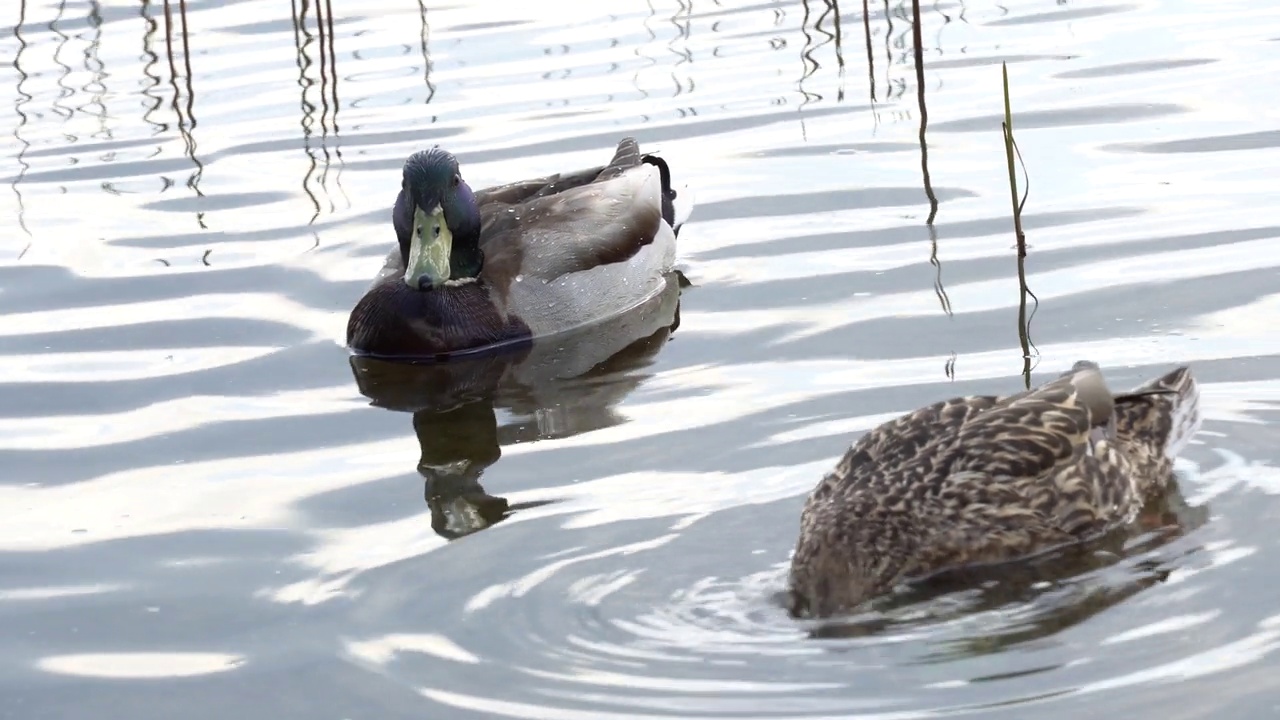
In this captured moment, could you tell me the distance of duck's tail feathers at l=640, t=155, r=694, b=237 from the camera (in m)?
11.5

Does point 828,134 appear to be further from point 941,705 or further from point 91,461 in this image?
point 941,705

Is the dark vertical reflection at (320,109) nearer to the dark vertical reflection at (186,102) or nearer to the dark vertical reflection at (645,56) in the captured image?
the dark vertical reflection at (186,102)

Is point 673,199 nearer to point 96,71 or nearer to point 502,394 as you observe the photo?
point 502,394

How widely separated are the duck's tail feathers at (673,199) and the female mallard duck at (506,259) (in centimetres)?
10

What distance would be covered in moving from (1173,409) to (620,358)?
3.08 meters

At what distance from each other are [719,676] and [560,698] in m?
0.42

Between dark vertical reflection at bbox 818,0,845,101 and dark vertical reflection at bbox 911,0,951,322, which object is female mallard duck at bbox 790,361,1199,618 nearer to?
dark vertical reflection at bbox 911,0,951,322

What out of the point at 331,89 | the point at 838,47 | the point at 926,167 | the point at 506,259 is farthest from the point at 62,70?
the point at 926,167

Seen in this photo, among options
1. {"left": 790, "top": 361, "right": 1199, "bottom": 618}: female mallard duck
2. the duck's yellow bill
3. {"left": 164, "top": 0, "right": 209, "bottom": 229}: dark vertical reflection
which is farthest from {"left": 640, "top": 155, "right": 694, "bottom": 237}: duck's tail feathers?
{"left": 790, "top": 361, "right": 1199, "bottom": 618}: female mallard duck

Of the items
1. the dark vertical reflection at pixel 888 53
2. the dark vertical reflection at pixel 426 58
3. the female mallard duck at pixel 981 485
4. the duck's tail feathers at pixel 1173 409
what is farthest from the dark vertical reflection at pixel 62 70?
the duck's tail feathers at pixel 1173 409

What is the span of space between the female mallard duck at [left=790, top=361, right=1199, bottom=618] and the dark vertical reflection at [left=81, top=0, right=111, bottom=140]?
818 centimetres

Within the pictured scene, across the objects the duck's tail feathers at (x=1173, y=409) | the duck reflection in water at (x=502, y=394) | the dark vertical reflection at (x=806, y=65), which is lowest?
the duck reflection in water at (x=502, y=394)

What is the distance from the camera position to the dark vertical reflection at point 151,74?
1409 cm

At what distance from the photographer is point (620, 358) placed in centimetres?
979
